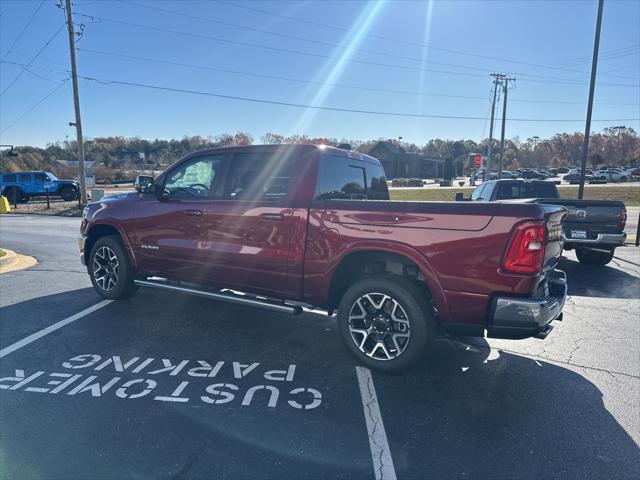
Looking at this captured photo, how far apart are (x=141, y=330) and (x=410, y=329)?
299cm

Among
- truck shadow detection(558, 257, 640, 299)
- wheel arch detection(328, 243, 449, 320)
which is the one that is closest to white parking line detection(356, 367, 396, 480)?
wheel arch detection(328, 243, 449, 320)

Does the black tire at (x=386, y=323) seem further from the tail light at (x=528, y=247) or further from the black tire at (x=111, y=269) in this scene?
the black tire at (x=111, y=269)

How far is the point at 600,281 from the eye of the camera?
25.5 feet

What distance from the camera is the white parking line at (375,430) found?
102 inches

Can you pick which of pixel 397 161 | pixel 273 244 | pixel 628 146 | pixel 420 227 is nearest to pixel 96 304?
pixel 273 244

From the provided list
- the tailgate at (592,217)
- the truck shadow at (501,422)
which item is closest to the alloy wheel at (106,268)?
the truck shadow at (501,422)

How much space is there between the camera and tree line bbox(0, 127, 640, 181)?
6806 cm

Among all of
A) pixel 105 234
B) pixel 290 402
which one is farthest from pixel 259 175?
pixel 105 234

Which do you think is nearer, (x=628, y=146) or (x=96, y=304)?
(x=96, y=304)

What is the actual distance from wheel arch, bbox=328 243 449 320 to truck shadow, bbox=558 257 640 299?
4.38 meters

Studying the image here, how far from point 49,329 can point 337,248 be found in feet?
11.2

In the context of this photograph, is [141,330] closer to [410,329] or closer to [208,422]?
[208,422]

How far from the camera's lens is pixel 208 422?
9.98 ft

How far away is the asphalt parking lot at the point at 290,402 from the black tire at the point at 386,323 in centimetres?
18
